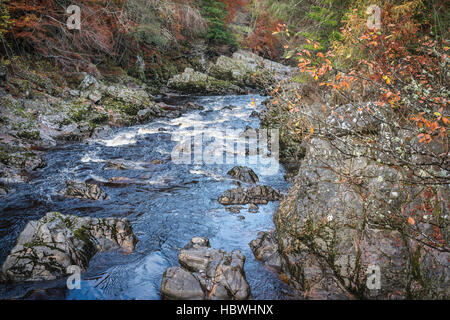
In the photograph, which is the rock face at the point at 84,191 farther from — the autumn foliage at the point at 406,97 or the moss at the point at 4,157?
the autumn foliage at the point at 406,97

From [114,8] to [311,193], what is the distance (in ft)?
51.8

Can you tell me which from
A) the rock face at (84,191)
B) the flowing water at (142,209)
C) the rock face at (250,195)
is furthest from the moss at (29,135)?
the rock face at (250,195)

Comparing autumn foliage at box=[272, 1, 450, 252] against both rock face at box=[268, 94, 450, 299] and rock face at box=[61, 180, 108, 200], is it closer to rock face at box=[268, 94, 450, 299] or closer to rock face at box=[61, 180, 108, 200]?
rock face at box=[268, 94, 450, 299]

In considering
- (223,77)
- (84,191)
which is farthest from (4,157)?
(223,77)

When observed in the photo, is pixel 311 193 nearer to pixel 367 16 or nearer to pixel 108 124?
pixel 367 16

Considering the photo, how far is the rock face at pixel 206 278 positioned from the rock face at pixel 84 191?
3039 millimetres

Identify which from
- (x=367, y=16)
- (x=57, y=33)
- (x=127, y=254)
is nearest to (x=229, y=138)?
(x=367, y=16)

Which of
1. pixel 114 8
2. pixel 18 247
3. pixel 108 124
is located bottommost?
pixel 18 247

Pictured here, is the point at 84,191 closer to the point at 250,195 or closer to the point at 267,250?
the point at 250,195

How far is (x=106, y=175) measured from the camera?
7562 mm

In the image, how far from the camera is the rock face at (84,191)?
249 inches

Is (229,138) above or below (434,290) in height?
above
